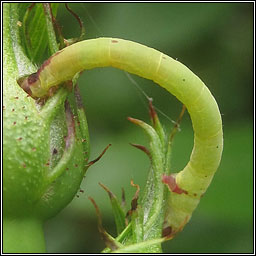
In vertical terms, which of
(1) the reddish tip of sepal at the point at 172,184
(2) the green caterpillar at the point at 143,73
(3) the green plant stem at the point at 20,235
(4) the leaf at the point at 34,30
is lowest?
(3) the green plant stem at the point at 20,235

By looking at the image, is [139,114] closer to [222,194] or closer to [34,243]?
[222,194]

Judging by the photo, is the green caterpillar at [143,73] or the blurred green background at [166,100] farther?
the blurred green background at [166,100]

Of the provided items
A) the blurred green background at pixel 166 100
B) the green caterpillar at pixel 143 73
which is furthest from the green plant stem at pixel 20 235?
the blurred green background at pixel 166 100

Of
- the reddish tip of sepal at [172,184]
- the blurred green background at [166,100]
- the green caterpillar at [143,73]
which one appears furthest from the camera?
the blurred green background at [166,100]

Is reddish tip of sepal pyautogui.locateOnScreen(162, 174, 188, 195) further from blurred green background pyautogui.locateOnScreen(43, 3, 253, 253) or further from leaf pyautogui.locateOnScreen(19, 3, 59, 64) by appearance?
blurred green background pyautogui.locateOnScreen(43, 3, 253, 253)

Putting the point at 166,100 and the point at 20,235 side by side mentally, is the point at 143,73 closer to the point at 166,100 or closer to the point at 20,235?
the point at 20,235

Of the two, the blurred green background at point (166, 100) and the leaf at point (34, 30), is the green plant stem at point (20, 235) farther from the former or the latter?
the blurred green background at point (166, 100)
